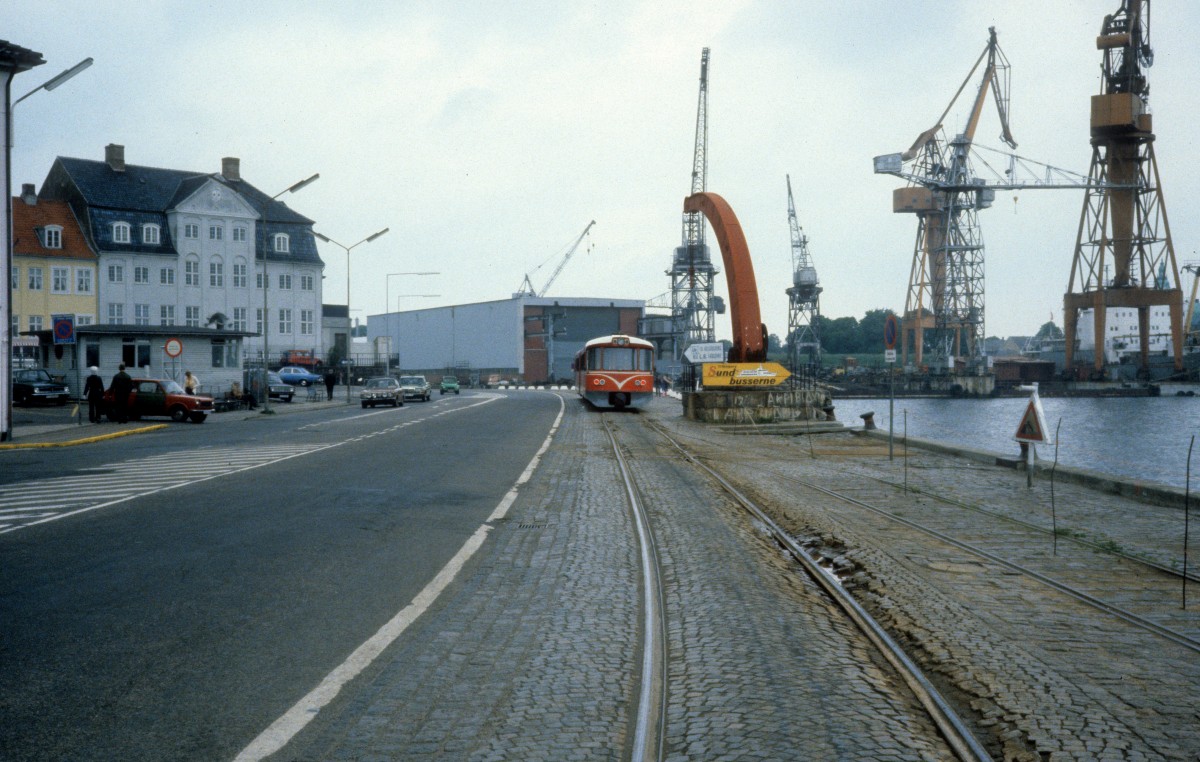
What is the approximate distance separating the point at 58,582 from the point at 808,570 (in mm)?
6385

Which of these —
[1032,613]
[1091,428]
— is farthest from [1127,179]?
[1032,613]

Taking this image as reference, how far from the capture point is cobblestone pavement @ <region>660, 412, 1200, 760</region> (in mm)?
4941

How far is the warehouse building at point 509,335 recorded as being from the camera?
115m

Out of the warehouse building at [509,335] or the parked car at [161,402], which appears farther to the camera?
the warehouse building at [509,335]

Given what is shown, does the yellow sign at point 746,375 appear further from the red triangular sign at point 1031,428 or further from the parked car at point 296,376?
the parked car at point 296,376

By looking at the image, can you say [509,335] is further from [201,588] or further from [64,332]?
[201,588]

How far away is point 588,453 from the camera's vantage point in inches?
854

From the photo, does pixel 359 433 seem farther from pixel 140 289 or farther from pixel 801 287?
pixel 801 287

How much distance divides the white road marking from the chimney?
2773 inches

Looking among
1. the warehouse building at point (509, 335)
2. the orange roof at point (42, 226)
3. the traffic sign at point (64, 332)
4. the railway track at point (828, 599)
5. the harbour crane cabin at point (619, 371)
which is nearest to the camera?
the railway track at point (828, 599)

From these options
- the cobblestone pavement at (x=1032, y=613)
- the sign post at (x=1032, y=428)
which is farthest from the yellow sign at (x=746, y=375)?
the cobblestone pavement at (x=1032, y=613)

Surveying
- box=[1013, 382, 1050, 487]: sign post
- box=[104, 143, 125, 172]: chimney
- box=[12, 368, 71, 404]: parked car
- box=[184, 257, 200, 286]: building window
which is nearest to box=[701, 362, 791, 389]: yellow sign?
box=[1013, 382, 1050, 487]: sign post

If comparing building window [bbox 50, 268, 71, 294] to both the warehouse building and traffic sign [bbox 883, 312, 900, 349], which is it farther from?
traffic sign [bbox 883, 312, 900, 349]

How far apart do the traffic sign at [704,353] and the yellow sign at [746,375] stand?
4.19ft
